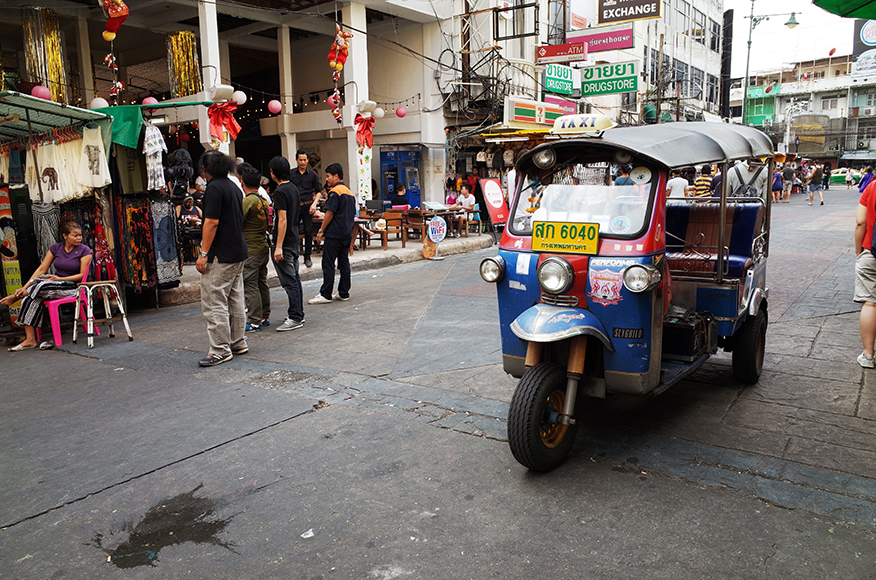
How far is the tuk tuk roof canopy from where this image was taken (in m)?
3.93

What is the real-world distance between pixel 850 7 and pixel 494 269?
193 inches

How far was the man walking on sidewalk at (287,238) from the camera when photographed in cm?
770

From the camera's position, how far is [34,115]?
26.5 ft

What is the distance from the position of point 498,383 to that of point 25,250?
21.5 ft

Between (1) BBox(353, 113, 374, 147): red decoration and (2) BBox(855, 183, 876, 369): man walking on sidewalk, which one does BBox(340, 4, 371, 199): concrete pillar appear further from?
(2) BBox(855, 183, 876, 369): man walking on sidewalk

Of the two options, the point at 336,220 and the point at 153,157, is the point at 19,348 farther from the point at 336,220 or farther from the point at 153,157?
the point at 336,220

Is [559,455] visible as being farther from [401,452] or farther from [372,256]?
[372,256]

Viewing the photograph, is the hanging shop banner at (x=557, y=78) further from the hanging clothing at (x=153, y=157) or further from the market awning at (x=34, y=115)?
the market awning at (x=34, y=115)

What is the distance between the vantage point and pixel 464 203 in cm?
1798

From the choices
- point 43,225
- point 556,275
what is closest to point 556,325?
point 556,275

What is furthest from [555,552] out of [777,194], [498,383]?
[777,194]

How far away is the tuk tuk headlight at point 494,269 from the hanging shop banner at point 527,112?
53.1 ft

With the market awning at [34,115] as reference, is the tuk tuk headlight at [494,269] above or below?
below

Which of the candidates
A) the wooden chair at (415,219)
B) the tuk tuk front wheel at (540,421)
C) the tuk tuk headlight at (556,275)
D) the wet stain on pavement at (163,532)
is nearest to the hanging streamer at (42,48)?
the wooden chair at (415,219)
